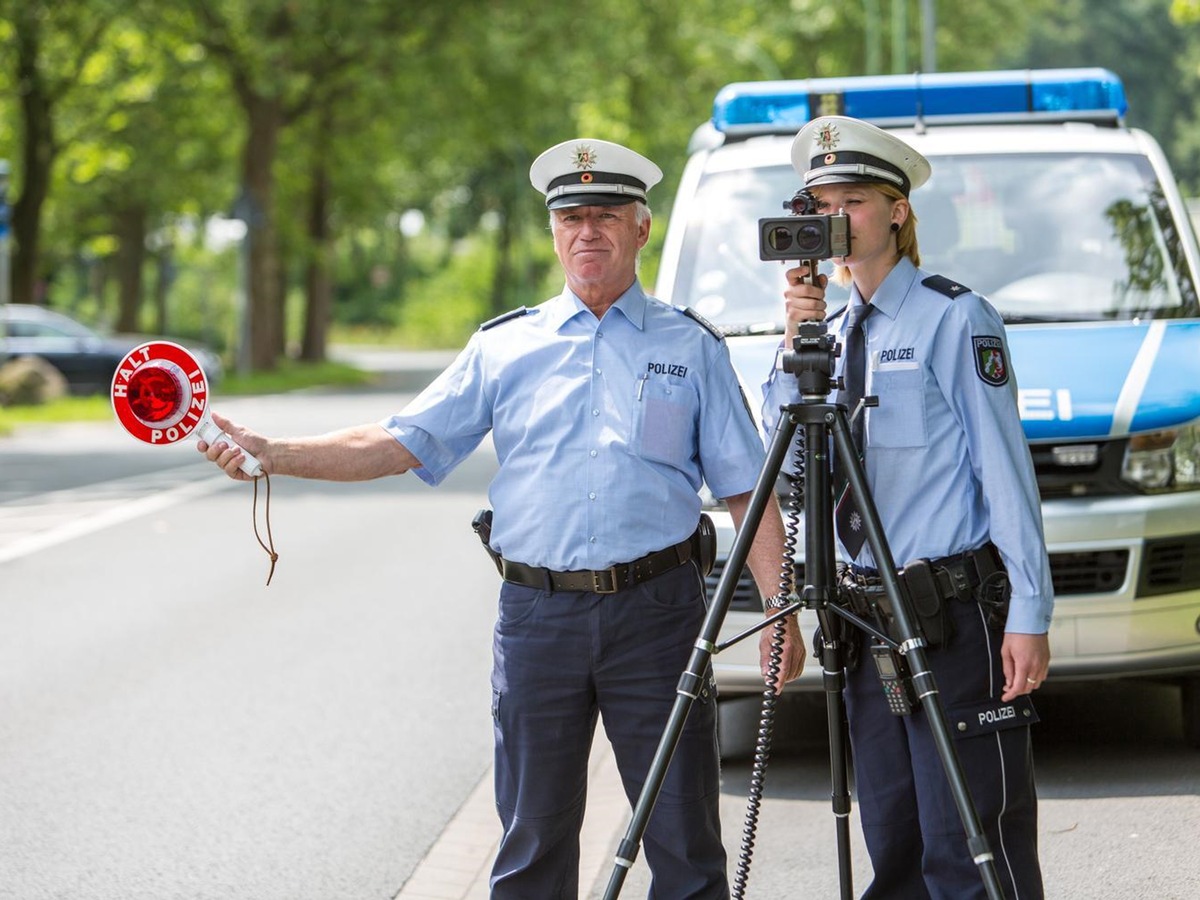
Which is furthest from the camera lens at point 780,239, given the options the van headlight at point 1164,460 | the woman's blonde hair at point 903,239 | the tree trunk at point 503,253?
the tree trunk at point 503,253

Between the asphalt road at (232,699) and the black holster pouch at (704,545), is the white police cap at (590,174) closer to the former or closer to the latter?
the black holster pouch at (704,545)

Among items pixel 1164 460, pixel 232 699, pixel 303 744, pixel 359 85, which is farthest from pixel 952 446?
pixel 359 85

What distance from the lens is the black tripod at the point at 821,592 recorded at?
3.48m

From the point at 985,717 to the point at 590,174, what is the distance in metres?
1.37

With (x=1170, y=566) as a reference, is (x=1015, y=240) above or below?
above

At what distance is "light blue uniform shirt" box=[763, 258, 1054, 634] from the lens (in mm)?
3742

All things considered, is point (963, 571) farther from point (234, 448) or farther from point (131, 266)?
point (131, 266)

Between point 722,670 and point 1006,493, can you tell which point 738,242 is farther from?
point 1006,493

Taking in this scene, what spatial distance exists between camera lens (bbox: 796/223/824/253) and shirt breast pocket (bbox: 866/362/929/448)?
1.04 ft

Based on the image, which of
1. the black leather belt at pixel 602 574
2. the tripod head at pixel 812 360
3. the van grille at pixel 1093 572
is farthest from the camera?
the van grille at pixel 1093 572

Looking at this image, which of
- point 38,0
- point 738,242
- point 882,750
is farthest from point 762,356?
point 38,0

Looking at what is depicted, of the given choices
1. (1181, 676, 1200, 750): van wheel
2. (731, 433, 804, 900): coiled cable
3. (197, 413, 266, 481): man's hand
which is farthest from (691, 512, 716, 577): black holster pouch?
(1181, 676, 1200, 750): van wheel

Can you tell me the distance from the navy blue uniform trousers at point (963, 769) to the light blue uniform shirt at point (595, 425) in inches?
21.4

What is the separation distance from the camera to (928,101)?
300 inches
